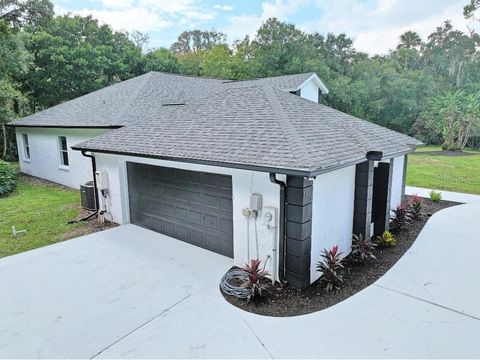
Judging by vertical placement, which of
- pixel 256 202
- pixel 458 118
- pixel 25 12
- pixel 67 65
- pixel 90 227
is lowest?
pixel 90 227

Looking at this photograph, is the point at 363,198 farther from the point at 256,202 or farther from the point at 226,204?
the point at 226,204

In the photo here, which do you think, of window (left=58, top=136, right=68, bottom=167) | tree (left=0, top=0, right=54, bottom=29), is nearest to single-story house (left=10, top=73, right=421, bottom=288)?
window (left=58, top=136, right=68, bottom=167)

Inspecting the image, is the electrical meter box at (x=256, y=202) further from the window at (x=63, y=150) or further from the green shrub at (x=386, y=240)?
the window at (x=63, y=150)

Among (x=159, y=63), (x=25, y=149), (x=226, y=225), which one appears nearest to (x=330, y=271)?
(x=226, y=225)

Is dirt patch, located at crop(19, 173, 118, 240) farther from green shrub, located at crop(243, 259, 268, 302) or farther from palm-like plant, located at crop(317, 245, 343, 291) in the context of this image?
palm-like plant, located at crop(317, 245, 343, 291)

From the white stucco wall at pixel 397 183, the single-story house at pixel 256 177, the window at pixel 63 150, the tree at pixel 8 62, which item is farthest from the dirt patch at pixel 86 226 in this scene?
the tree at pixel 8 62

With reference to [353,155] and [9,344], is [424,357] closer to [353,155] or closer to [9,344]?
[353,155]

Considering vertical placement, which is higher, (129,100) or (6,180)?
(129,100)

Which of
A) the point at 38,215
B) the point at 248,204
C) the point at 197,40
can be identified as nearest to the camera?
the point at 248,204
